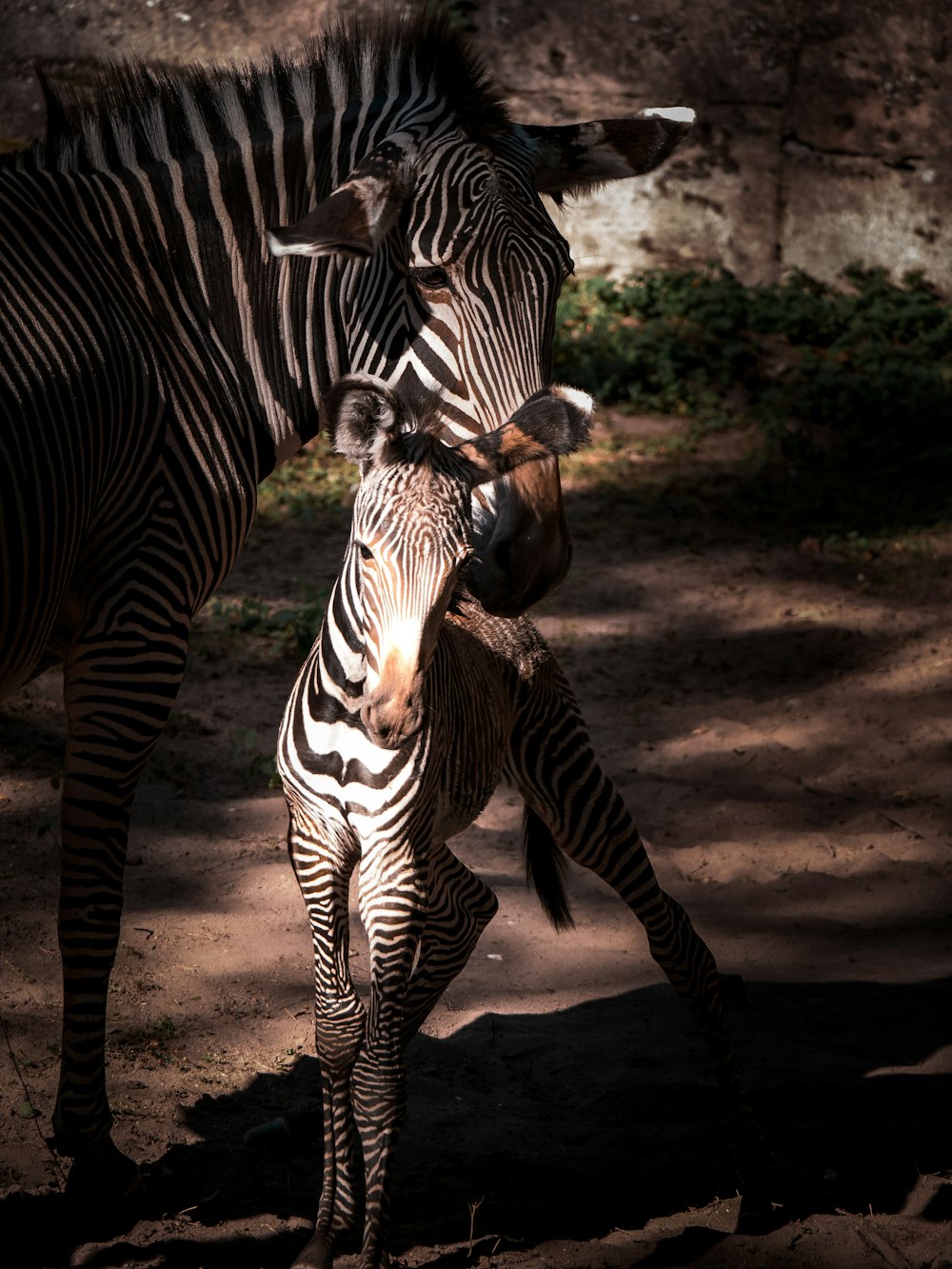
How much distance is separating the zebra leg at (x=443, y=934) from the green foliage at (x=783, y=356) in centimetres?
769

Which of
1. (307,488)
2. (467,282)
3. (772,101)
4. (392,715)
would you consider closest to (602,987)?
(392,715)

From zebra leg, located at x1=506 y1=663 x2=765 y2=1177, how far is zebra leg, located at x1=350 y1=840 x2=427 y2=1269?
1.05m

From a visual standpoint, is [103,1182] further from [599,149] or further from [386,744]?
[599,149]

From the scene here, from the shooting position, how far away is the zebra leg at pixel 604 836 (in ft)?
14.5

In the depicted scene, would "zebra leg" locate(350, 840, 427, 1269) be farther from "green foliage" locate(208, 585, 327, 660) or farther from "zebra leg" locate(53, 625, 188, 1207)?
"green foliage" locate(208, 585, 327, 660)

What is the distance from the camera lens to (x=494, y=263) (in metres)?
3.73

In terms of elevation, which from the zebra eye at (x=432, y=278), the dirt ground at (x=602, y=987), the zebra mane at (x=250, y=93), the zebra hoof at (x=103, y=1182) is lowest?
the dirt ground at (x=602, y=987)

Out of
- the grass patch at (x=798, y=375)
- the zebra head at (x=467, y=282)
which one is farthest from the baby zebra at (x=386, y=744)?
the grass patch at (x=798, y=375)

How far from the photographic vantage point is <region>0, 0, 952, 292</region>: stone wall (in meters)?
12.4

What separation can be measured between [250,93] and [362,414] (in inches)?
67.9

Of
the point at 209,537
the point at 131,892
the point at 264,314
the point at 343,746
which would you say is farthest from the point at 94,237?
the point at 131,892

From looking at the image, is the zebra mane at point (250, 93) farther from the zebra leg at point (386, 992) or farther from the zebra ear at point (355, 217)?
the zebra leg at point (386, 992)

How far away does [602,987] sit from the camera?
549cm

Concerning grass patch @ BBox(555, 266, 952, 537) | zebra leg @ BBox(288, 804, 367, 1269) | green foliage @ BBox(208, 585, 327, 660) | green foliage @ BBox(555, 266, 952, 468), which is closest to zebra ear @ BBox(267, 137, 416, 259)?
zebra leg @ BBox(288, 804, 367, 1269)
